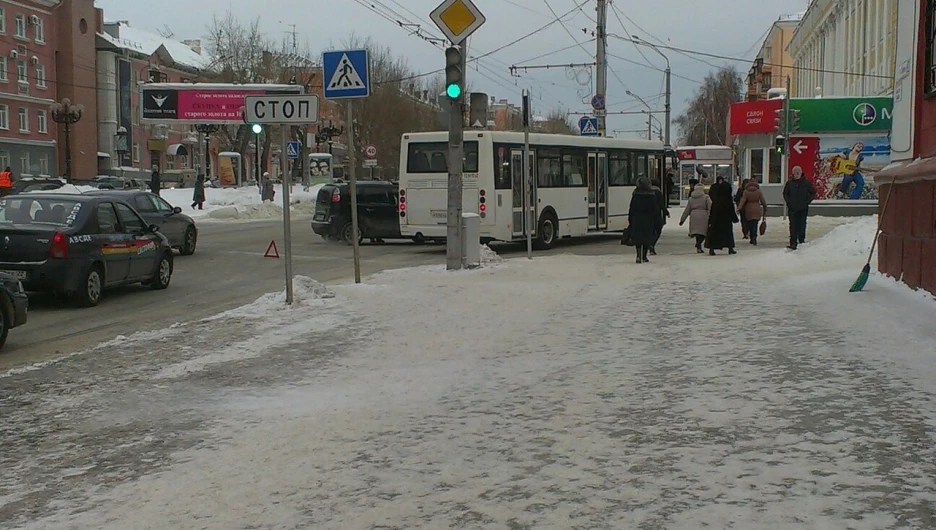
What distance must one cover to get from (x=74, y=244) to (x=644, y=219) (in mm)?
10335

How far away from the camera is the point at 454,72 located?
639 inches

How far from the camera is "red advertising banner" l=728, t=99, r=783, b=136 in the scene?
142 feet

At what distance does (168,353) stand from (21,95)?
66.1 metres

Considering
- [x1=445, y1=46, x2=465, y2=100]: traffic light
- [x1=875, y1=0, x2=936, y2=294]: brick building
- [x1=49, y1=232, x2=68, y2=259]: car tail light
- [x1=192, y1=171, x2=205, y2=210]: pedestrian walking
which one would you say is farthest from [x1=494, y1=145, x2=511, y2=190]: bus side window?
[x1=192, y1=171, x2=205, y2=210]: pedestrian walking

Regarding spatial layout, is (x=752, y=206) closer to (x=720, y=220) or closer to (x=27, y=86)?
(x=720, y=220)

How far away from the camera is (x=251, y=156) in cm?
10719

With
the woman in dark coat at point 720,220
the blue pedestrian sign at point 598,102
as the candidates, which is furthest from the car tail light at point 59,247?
the blue pedestrian sign at point 598,102

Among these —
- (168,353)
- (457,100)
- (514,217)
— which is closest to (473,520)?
(168,353)

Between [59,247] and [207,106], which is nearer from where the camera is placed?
[59,247]

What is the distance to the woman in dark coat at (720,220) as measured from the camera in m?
20.6

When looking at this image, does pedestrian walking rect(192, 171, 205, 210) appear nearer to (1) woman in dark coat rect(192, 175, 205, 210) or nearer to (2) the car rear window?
(1) woman in dark coat rect(192, 175, 205, 210)

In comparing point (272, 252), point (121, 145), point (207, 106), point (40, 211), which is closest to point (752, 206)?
point (272, 252)

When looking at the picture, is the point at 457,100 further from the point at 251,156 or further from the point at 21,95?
the point at 251,156

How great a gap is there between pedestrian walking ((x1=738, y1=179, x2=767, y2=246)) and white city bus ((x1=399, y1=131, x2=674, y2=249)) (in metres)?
4.21
